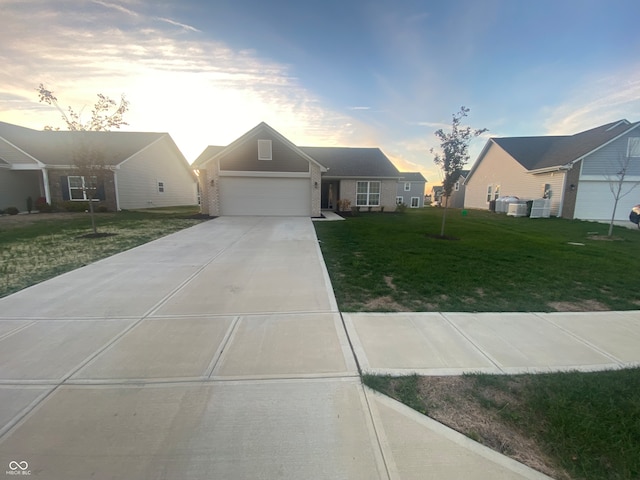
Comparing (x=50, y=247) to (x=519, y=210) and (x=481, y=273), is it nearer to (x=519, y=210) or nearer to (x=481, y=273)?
(x=481, y=273)

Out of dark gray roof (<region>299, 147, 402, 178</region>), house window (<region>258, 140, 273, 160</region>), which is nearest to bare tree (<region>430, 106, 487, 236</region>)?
house window (<region>258, 140, 273, 160</region>)

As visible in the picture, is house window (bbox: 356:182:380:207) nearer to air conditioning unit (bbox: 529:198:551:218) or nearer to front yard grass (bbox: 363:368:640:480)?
air conditioning unit (bbox: 529:198:551:218)

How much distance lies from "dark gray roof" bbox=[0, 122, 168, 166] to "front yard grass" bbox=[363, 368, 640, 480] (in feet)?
68.3

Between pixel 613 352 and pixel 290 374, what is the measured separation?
359 centimetres

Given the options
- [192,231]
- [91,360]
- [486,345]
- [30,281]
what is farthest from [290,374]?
[192,231]

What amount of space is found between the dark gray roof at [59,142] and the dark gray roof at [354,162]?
1330 cm

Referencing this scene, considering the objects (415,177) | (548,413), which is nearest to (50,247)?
(548,413)

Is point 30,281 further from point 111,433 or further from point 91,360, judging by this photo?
point 111,433

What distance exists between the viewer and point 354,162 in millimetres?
23344

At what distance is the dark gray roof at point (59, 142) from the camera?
62.5ft

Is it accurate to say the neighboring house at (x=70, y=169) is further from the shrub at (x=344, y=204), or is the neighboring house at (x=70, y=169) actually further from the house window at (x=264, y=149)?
the shrub at (x=344, y=204)

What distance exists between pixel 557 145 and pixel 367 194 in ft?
50.7

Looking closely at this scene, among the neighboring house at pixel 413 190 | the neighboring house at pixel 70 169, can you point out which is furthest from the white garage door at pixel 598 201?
the neighboring house at pixel 70 169

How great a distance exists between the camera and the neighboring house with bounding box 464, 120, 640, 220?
1762 cm
